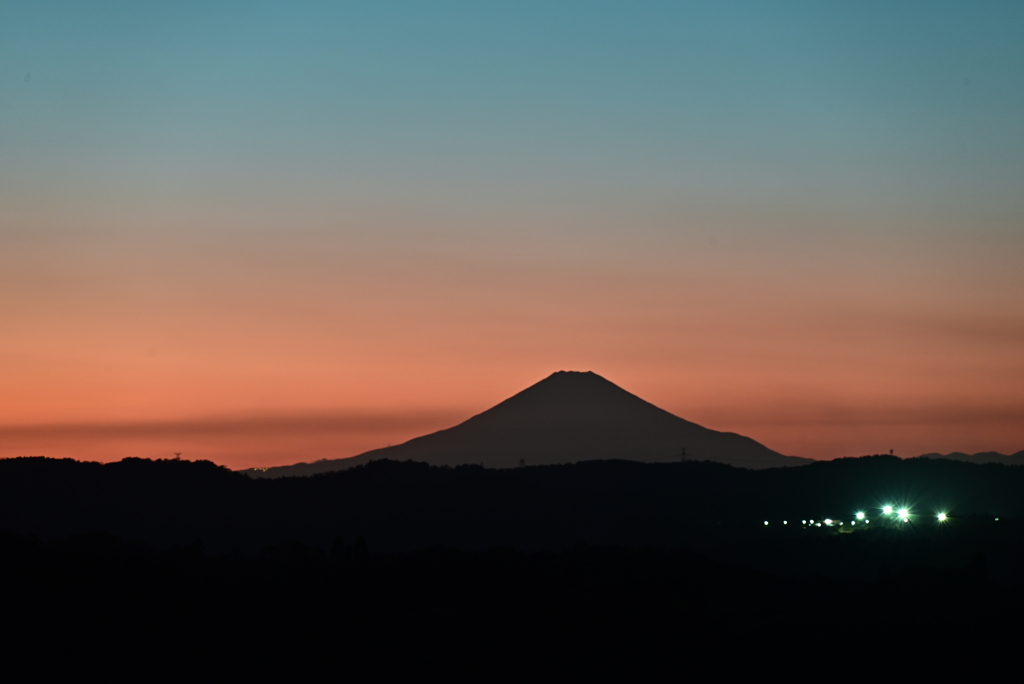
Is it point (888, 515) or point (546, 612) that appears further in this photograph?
point (888, 515)

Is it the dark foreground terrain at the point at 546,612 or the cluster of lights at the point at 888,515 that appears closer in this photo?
the dark foreground terrain at the point at 546,612

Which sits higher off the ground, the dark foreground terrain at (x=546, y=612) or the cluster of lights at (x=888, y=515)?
the cluster of lights at (x=888, y=515)

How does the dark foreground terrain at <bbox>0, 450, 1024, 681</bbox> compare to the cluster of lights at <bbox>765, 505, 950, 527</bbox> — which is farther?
the cluster of lights at <bbox>765, 505, 950, 527</bbox>

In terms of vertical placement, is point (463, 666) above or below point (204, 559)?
below

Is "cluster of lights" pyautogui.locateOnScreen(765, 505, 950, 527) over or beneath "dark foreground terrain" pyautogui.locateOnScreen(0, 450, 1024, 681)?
over

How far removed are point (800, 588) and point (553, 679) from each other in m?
37.3

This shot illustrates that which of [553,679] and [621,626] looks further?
[621,626]

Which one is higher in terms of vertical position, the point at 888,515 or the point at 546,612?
the point at 888,515

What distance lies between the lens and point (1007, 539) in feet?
456

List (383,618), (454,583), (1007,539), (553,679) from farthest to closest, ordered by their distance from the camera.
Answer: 1. (454,583)
2. (1007,539)
3. (383,618)
4. (553,679)

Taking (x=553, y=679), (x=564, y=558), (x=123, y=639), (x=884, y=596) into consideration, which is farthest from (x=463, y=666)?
(x=564, y=558)

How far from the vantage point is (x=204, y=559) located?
166m

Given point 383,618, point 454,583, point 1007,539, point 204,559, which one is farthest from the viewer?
point 204,559

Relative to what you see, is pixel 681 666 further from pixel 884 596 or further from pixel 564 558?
pixel 564 558
